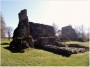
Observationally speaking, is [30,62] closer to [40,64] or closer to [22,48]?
[40,64]

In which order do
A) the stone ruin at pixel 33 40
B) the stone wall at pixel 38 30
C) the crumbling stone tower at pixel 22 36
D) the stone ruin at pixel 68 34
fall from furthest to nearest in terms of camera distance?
the stone ruin at pixel 68 34 → the stone wall at pixel 38 30 → the stone ruin at pixel 33 40 → the crumbling stone tower at pixel 22 36

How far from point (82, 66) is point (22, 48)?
967 centimetres

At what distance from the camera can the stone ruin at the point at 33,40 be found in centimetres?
2394

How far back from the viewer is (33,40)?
104 ft

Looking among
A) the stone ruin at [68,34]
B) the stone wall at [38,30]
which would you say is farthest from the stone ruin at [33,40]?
the stone ruin at [68,34]

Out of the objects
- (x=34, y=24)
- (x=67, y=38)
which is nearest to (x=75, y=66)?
(x=34, y=24)

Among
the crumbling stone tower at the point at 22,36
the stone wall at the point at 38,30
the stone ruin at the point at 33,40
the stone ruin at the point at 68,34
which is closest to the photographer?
the crumbling stone tower at the point at 22,36

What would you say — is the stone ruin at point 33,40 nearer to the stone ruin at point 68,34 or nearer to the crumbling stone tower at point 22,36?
the crumbling stone tower at point 22,36

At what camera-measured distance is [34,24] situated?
39.0 metres

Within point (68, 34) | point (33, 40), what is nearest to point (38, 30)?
point (33, 40)

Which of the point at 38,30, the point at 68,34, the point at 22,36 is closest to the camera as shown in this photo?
the point at 22,36

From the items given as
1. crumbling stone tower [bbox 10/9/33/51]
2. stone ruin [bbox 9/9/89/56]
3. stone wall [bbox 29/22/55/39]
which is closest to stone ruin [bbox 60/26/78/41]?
stone ruin [bbox 9/9/89/56]

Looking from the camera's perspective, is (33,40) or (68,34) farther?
(68,34)

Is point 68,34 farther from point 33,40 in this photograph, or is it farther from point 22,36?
point 22,36
